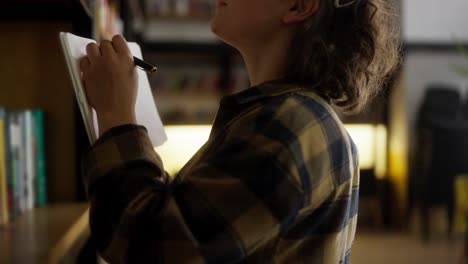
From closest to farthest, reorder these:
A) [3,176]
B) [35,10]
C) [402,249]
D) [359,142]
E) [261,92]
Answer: [261,92] < [3,176] < [35,10] < [402,249] < [359,142]

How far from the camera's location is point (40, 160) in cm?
119

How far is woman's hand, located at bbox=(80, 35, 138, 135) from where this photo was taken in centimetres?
63

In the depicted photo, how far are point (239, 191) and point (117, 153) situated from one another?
0.15 m

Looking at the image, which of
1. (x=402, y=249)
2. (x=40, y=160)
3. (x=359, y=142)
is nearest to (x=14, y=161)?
(x=40, y=160)

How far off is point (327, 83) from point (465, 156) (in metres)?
3.44

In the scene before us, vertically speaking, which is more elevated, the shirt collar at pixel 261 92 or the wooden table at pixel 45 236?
the shirt collar at pixel 261 92

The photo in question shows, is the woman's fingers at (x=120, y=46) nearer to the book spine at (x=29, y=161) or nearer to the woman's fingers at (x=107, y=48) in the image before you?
the woman's fingers at (x=107, y=48)

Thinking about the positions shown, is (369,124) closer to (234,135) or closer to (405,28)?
(405,28)

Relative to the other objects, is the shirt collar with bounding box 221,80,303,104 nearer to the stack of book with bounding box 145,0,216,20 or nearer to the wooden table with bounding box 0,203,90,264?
the wooden table with bounding box 0,203,90,264

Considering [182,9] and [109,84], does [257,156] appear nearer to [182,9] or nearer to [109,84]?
[109,84]

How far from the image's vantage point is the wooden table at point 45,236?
0.72m

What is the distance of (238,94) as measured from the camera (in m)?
0.65

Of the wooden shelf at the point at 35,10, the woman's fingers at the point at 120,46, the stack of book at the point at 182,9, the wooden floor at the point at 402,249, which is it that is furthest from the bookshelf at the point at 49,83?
the stack of book at the point at 182,9

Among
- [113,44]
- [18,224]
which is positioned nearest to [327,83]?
[113,44]
